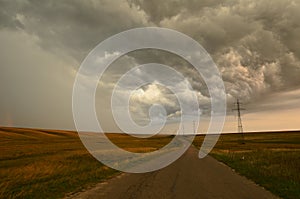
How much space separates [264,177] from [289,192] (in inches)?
181

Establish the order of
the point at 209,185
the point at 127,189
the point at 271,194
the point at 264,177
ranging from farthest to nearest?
1. the point at 264,177
2. the point at 209,185
3. the point at 127,189
4. the point at 271,194

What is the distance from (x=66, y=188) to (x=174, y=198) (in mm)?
5245

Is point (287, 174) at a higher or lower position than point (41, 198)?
higher

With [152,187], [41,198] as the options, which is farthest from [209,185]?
[41,198]

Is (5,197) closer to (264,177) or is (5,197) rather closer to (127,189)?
(127,189)

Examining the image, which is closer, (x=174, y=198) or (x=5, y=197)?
(x=174, y=198)

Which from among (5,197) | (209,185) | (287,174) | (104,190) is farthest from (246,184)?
(5,197)

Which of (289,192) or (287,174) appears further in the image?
(287,174)

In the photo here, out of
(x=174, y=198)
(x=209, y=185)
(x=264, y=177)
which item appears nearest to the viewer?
A: (x=174, y=198)

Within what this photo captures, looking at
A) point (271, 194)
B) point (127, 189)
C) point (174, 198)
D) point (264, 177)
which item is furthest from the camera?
point (264, 177)

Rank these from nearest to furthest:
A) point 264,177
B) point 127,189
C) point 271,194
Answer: point 271,194, point 127,189, point 264,177

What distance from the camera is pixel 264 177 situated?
16172 mm

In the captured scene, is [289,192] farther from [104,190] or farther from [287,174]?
[104,190]

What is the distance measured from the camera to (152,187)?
13008 millimetres
